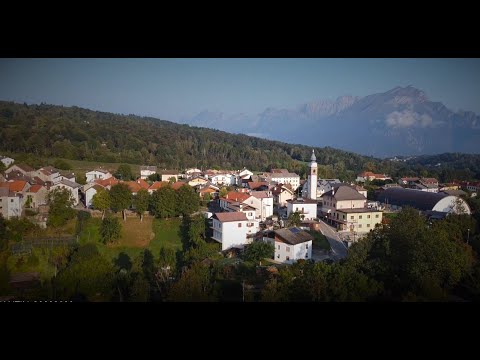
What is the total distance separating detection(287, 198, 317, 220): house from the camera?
904cm

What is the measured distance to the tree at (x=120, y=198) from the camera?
26.0 ft

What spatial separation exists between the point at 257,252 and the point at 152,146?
35.2 ft

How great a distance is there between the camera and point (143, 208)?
7.93 m

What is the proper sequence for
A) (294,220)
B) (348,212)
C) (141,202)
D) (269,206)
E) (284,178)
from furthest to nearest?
(284,178) → (269,206) → (348,212) → (294,220) → (141,202)

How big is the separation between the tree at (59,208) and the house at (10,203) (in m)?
0.50

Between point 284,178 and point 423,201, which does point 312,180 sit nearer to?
point 423,201

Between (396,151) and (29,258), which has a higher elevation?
(396,151)

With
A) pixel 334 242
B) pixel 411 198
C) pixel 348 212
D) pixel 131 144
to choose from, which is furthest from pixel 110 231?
pixel 131 144

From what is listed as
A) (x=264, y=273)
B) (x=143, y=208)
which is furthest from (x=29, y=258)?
(x=264, y=273)

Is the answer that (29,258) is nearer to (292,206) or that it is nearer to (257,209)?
(257,209)

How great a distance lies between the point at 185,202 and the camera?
8.21 meters

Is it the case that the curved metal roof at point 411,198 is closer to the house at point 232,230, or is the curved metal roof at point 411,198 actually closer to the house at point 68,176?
the house at point 232,230

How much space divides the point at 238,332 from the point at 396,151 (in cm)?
767

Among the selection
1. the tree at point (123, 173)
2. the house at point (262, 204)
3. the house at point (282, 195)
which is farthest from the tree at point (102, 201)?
the house at point (282, 195)
